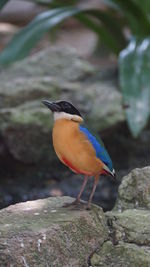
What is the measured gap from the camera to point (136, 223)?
10.9 feet

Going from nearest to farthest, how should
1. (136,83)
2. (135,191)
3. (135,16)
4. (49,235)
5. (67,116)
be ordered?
(49,235), (67,116), (135,191), (136,83), (135,16)

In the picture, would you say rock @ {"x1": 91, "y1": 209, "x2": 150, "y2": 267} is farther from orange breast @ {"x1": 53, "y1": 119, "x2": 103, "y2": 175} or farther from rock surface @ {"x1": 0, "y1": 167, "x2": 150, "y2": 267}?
orange breast @ {"x1": 53, "y1": 119, "x2": 103, "y2": 175}

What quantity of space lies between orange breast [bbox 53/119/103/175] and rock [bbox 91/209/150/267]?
0.35 m

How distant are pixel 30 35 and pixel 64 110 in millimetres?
3649

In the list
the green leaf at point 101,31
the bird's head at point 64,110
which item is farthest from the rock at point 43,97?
the bird's head at point 64,110

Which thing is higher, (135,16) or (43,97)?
(135,16)

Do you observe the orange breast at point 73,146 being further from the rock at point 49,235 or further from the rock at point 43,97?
the rock at point 43,97

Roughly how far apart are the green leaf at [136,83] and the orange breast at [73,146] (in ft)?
8.04

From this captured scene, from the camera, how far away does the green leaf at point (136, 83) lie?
233 inches

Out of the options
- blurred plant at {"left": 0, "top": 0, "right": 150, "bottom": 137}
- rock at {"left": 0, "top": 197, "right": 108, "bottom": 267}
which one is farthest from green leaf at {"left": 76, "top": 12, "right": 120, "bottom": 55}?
rock at {"left": 0, "top": 197, "right": 108, "bottom": 267}

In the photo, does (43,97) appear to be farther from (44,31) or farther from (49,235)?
(49,235)

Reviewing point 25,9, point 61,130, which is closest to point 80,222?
point 61,130

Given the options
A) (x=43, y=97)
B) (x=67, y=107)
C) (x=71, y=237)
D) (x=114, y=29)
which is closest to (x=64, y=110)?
(x=67, y=107)

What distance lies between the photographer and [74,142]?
3232 millimetres
